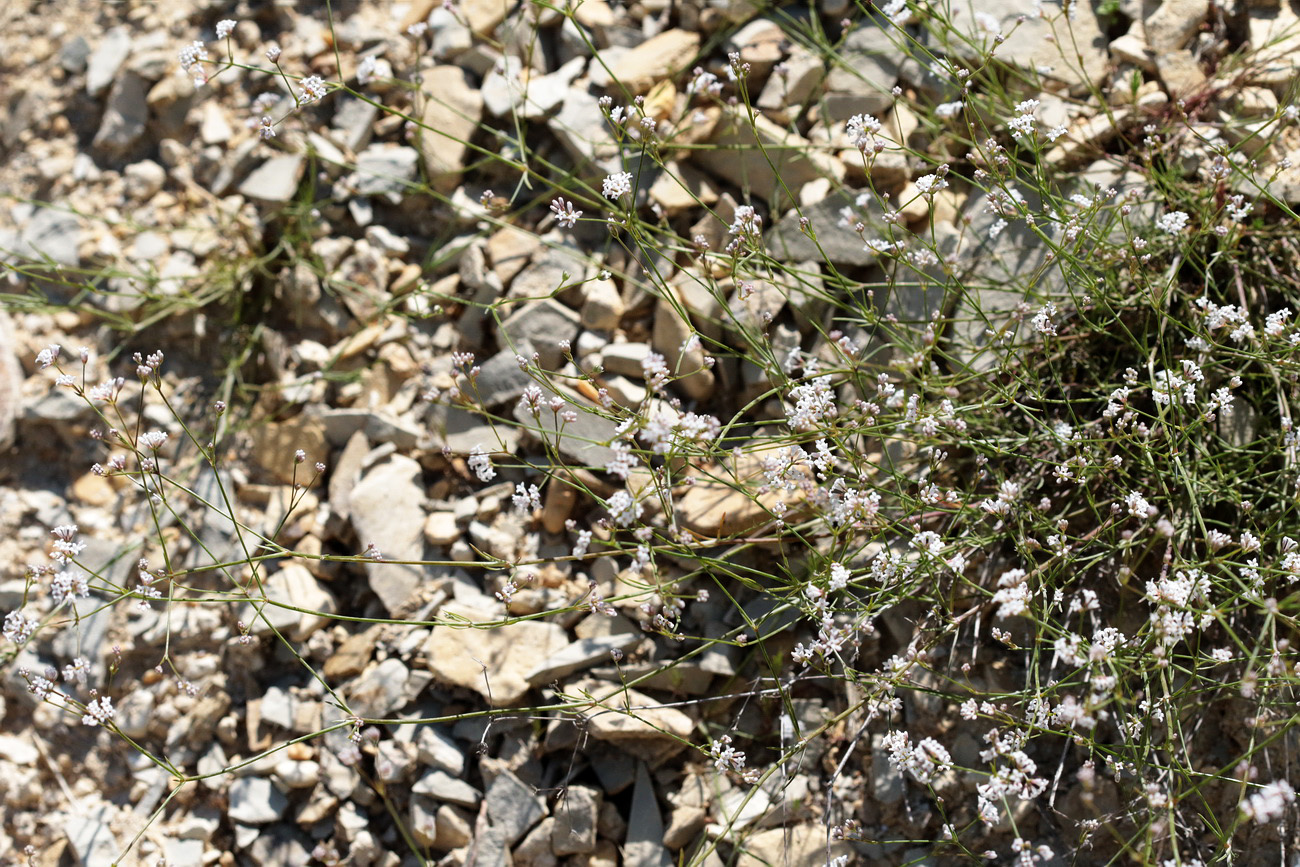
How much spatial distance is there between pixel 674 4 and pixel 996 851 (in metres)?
3.21

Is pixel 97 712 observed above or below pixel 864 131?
below

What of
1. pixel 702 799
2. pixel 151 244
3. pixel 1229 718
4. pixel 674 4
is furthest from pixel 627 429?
pixel 151 244

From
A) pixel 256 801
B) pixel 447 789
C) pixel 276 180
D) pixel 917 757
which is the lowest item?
pixel 256 801

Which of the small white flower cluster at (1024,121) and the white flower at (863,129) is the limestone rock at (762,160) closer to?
the white flower at (863,129)

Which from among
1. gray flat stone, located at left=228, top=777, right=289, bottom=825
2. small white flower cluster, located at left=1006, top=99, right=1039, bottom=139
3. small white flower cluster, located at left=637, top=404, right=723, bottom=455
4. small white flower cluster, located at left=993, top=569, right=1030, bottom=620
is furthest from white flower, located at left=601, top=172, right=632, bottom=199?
gray flat stone, located at left=228, top=777, right=289, bottom=825

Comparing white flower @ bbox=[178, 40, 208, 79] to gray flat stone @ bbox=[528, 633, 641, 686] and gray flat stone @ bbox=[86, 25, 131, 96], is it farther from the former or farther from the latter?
gray flat stone @ bbox=[86, 25, 131, 96]

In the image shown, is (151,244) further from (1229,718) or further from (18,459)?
(1229,718)

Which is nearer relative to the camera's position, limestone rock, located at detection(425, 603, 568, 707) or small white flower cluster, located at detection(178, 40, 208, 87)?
small white flower cluster, located at detection(178, 40, 208, 87)

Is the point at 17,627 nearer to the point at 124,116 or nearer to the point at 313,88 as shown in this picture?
the point at 313,88

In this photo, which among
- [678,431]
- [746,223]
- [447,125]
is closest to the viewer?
[678,431]

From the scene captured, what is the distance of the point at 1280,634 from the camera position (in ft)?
8.92

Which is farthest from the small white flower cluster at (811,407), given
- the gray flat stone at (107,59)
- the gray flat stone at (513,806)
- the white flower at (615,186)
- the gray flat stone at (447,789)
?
the gray flat stone at (107,59)

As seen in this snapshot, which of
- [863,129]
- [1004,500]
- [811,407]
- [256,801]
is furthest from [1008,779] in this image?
[256,801]

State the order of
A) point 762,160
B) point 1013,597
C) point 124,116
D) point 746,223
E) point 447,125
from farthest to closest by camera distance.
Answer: point 124,116
point 447,125
point 762,160
point 746,223
point 1013,597
